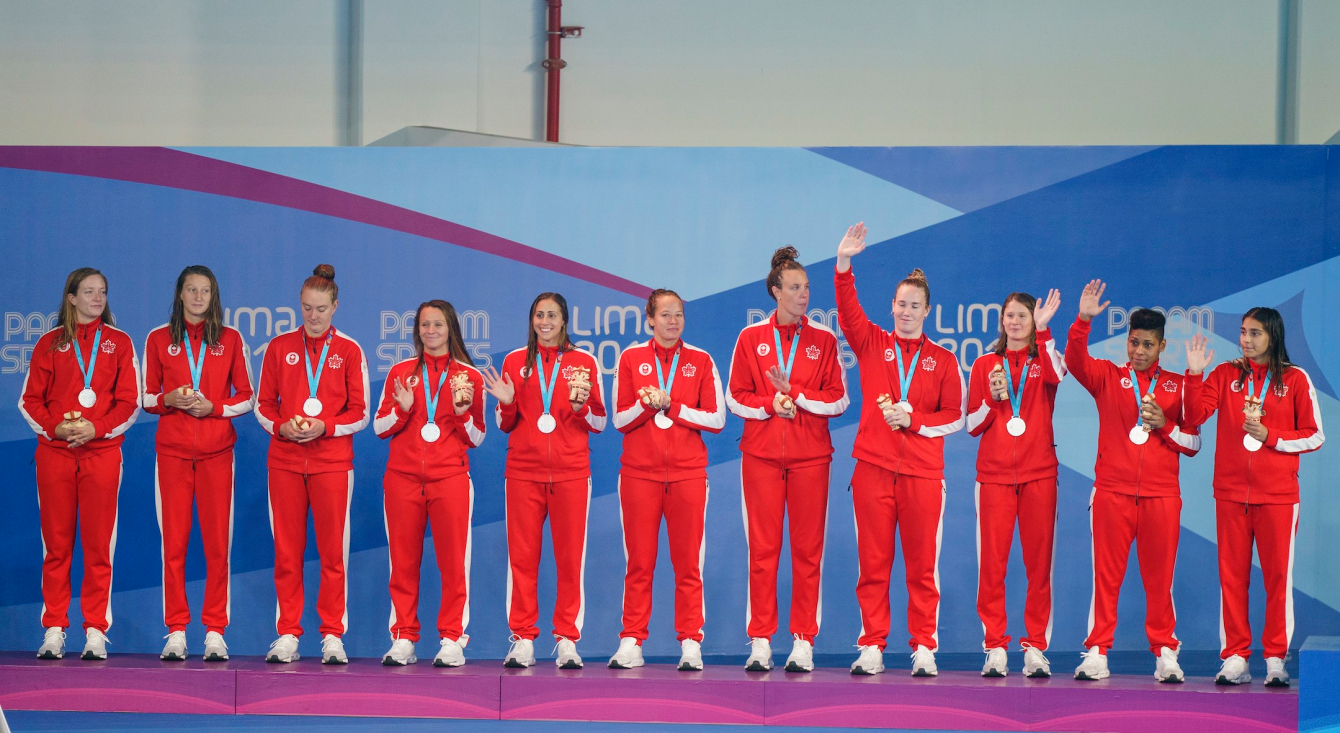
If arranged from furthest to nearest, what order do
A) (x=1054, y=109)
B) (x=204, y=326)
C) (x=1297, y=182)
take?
(x=1054, y=109)
(x=1297, y=182)
(x=204, y=326)

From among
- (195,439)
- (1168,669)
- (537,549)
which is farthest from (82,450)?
(1168,669)

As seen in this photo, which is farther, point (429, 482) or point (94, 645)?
point (94, 645)

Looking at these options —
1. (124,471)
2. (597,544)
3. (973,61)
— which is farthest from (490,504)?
(973,61)

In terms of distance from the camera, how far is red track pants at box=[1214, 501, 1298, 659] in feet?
17.8

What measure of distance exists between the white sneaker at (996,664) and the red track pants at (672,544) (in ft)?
4.50

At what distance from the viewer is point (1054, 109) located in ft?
26.3

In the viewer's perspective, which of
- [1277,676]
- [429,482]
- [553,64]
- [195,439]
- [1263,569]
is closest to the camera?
[1277,676]

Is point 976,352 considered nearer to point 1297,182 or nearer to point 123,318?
point 1297,182

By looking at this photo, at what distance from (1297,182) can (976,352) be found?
199cm

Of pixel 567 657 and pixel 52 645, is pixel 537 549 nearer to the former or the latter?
pixel 567 657

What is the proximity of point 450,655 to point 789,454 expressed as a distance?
6.31 ft

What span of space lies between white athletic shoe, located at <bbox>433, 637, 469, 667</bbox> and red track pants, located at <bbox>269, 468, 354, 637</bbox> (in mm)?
533

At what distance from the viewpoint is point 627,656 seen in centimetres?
569

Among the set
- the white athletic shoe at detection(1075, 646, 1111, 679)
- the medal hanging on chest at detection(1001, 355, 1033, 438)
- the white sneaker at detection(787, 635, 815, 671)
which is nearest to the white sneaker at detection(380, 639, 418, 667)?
the white sneaker at detection(787, 635, 815, 671)
